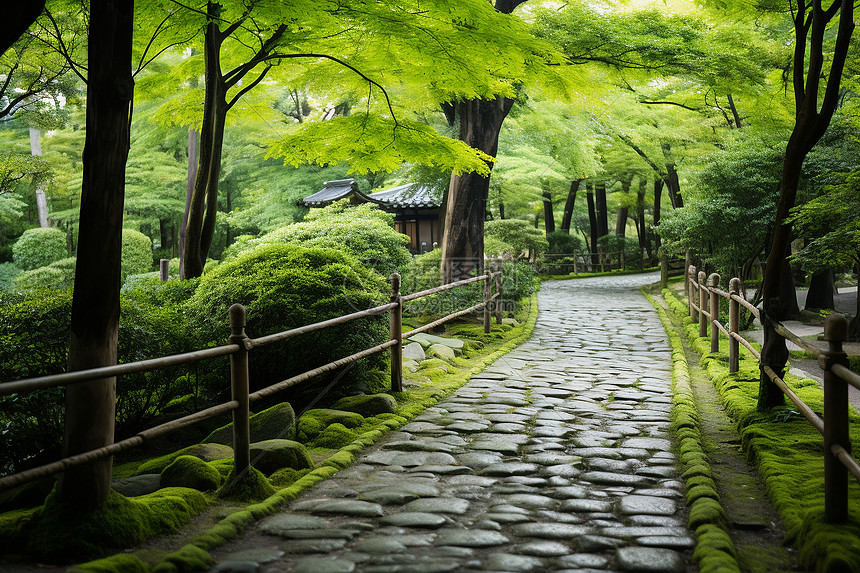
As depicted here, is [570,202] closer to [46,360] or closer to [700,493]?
[46,360]

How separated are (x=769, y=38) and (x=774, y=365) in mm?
14463

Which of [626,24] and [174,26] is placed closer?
[174,26]

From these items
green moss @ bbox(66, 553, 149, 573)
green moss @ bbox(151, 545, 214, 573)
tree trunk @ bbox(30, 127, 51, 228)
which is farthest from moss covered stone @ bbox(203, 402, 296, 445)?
tree trunk @ bbox(30, 127, 51, 228)

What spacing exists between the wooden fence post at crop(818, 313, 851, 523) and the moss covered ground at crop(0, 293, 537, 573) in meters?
2.99

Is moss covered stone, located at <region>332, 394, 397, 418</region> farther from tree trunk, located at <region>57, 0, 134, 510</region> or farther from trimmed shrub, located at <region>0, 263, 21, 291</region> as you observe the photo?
trimmed shrub, located at <region>0, 263, 21, 291</region>

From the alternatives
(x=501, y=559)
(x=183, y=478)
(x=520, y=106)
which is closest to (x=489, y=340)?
(x=520, y=106)

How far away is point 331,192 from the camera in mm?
23984

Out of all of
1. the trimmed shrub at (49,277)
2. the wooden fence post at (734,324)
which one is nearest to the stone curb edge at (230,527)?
the wooden fence post at (734,324)

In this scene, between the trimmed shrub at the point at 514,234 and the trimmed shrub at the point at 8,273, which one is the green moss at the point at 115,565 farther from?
the trimmed shrub at the point at 8,273

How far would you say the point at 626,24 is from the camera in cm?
1125

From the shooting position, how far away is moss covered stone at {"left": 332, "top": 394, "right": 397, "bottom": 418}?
20.5 ft

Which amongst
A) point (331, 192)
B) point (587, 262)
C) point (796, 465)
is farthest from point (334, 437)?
point (587, 262)

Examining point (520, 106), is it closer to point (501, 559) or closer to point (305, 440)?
point (305, 440)

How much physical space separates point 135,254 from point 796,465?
24893 millimetres
